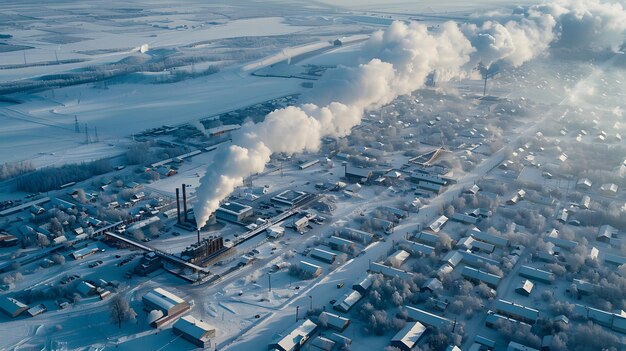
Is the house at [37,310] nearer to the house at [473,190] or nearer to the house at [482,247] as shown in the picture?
the house at [482,247]

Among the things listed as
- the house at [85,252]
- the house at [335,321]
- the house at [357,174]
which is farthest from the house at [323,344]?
the house at [357,174]

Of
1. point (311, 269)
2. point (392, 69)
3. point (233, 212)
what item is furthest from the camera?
point (392, 69)

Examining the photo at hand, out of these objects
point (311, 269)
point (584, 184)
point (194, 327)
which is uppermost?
point (584, 184)

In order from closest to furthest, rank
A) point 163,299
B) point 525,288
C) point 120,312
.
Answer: point 120,312
point 163,299
point 525,288

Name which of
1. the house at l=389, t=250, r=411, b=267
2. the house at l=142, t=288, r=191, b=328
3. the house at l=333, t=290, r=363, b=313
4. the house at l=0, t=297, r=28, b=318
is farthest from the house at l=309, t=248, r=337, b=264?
the house at l=0, t=297, r=28, b=318

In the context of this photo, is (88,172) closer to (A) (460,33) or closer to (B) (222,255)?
(B) (222,255)

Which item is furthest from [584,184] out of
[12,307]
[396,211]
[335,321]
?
[12,307]

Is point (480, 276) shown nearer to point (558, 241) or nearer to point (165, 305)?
point (558, 241)
